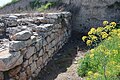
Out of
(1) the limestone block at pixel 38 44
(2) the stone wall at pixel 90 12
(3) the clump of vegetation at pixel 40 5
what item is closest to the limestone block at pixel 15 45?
(1) the limestone block at pixel 38 44

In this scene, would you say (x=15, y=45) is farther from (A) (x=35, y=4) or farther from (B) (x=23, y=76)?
(A) (x=35, y=4)

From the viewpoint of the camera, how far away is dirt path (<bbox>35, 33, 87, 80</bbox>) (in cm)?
777

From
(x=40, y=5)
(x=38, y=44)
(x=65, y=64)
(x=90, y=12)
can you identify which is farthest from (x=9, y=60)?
(x=40, y=5)

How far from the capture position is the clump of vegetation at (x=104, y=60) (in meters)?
5.36

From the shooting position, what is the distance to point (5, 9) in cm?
1564

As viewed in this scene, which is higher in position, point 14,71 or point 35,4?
point 35,4

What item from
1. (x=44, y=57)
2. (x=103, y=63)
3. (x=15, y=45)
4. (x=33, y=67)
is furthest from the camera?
(x=44, y=57)

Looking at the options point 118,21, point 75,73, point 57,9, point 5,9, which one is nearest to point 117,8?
point 118,21

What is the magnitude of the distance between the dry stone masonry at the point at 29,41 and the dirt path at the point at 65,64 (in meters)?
0.19

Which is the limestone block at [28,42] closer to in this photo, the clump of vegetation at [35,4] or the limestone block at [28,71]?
the limestone block at [28,71]

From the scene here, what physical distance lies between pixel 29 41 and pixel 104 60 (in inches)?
110

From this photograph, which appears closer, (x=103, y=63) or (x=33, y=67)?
(x=103, y=63)

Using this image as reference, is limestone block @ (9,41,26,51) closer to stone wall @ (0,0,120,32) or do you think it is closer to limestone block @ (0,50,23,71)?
limestone block @ (0,50,23,71)

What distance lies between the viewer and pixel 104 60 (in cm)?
511
